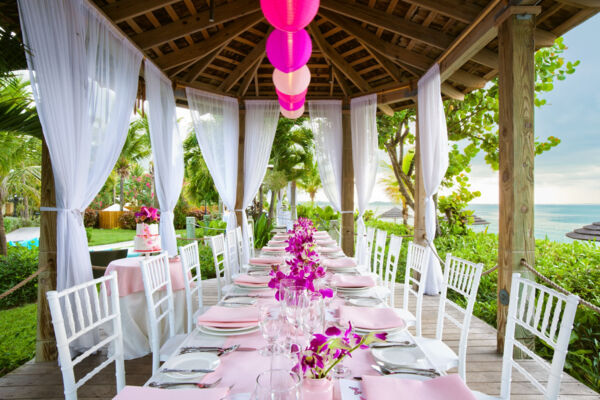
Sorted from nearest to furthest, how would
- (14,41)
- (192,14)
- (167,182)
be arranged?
(14,41) → (192,14) → (167,182)

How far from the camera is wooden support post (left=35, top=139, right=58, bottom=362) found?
2760 millimetres

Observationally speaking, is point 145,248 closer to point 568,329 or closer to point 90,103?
point 90,103

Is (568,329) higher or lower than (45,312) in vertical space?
higher

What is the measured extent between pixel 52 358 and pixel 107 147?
1.78m

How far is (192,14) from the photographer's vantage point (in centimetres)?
398

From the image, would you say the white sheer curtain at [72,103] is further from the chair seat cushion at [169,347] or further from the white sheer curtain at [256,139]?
the white sheer curtain at [256,139]

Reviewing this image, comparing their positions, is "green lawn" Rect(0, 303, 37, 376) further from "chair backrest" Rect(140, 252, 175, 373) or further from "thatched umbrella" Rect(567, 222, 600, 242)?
"thatched umbrella" Rect(567, 222, 600, 242)

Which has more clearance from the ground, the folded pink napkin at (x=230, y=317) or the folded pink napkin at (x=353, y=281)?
the folded pink napkin at (x=353, y=281)

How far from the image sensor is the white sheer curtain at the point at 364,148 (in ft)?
18.4

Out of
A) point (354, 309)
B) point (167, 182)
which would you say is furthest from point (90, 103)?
point (354, 309)

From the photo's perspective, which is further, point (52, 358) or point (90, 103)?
point (90, 103)

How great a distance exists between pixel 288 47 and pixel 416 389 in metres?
2.06

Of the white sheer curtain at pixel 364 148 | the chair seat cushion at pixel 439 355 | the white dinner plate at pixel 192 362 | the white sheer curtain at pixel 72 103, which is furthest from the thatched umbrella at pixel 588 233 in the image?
the white sheer curtain at pixel 72 103

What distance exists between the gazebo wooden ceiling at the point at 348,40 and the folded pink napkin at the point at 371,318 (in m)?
2.70
